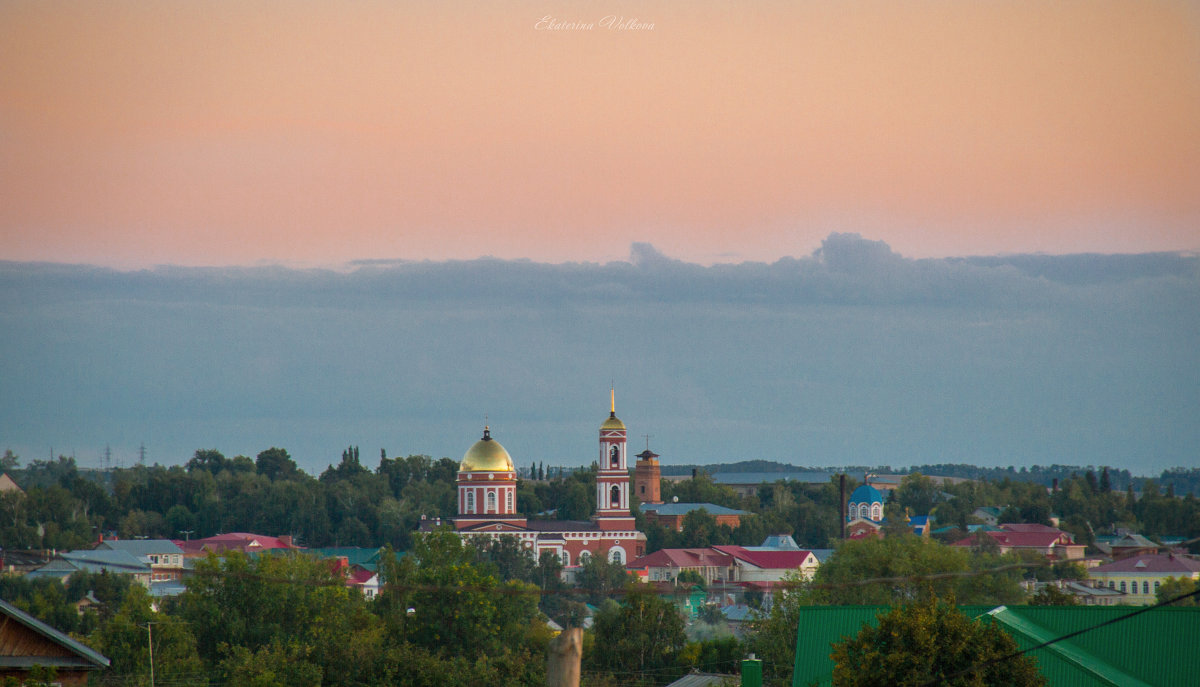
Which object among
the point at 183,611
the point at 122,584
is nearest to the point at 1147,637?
the point at 183,611

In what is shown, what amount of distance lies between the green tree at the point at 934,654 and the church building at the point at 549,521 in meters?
92.9

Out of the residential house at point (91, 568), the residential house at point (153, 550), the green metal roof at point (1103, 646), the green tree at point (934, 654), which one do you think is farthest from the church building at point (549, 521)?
the green tree at point (934, 654)

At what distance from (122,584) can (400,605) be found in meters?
32.9

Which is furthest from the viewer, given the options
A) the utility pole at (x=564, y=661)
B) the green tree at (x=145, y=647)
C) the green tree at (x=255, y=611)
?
the green tree at (x=255, y=611)

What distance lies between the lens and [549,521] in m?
123

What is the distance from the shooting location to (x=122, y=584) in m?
82.2

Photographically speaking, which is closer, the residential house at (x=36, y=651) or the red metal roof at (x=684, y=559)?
the residential house at (x=36, y=651)

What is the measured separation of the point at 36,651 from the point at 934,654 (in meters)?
11.6

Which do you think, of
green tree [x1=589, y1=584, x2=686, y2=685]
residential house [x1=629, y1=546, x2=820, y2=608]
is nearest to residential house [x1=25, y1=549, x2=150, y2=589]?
green tree [x1=589, y1=584, x2=686, y2=685]

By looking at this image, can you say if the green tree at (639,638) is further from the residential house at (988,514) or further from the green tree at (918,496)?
the green tree at (918,496)

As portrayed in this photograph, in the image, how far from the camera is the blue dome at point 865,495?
559 ft

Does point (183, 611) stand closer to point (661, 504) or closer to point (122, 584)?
point (122, 584)

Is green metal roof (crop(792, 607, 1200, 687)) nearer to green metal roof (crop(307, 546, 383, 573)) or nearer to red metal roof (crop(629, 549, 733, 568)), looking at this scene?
red metal roof (crop(629, 549, 733, 568))

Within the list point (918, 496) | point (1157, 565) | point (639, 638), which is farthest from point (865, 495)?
point (639, 638)
